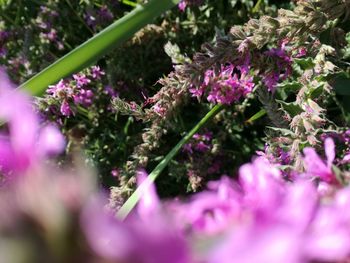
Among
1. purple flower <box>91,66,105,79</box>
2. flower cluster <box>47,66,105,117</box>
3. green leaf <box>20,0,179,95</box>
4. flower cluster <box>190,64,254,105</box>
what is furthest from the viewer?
purple flower <box>91,66,105,79</box>

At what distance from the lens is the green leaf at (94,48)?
2.55 feet

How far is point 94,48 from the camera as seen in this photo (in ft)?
2.55

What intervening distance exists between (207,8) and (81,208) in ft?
4.24

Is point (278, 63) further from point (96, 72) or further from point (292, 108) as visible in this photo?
point (96, 72)

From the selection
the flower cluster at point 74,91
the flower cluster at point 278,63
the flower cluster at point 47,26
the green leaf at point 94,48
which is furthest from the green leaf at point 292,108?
the flower cluster at point 47,26

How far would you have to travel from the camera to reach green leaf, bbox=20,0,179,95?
2.55 feet

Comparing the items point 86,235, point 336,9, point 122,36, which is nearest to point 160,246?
point 86,235

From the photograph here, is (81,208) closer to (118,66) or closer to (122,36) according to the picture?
(122,36)

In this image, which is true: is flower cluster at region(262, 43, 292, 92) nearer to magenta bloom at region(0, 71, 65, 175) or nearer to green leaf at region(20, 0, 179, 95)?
green leaf at region(20, 0, 179, 95)

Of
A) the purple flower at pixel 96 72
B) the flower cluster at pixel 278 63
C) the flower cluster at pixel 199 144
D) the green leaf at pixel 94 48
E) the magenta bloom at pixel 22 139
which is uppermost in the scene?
the magenta bloom at pixel 22 139

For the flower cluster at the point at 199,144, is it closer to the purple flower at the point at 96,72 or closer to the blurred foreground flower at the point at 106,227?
the purple flower at the point at 96,72

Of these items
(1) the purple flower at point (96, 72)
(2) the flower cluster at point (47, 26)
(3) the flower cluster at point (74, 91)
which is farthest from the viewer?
(2) the flower cluster at point (47, 26)

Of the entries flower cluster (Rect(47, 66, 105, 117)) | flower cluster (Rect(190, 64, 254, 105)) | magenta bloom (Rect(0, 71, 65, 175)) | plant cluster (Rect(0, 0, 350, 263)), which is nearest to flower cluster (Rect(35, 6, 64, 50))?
plant cluster (Rect(0, 0, 350, 263))

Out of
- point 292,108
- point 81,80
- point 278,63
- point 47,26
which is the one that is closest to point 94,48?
point 292,108
